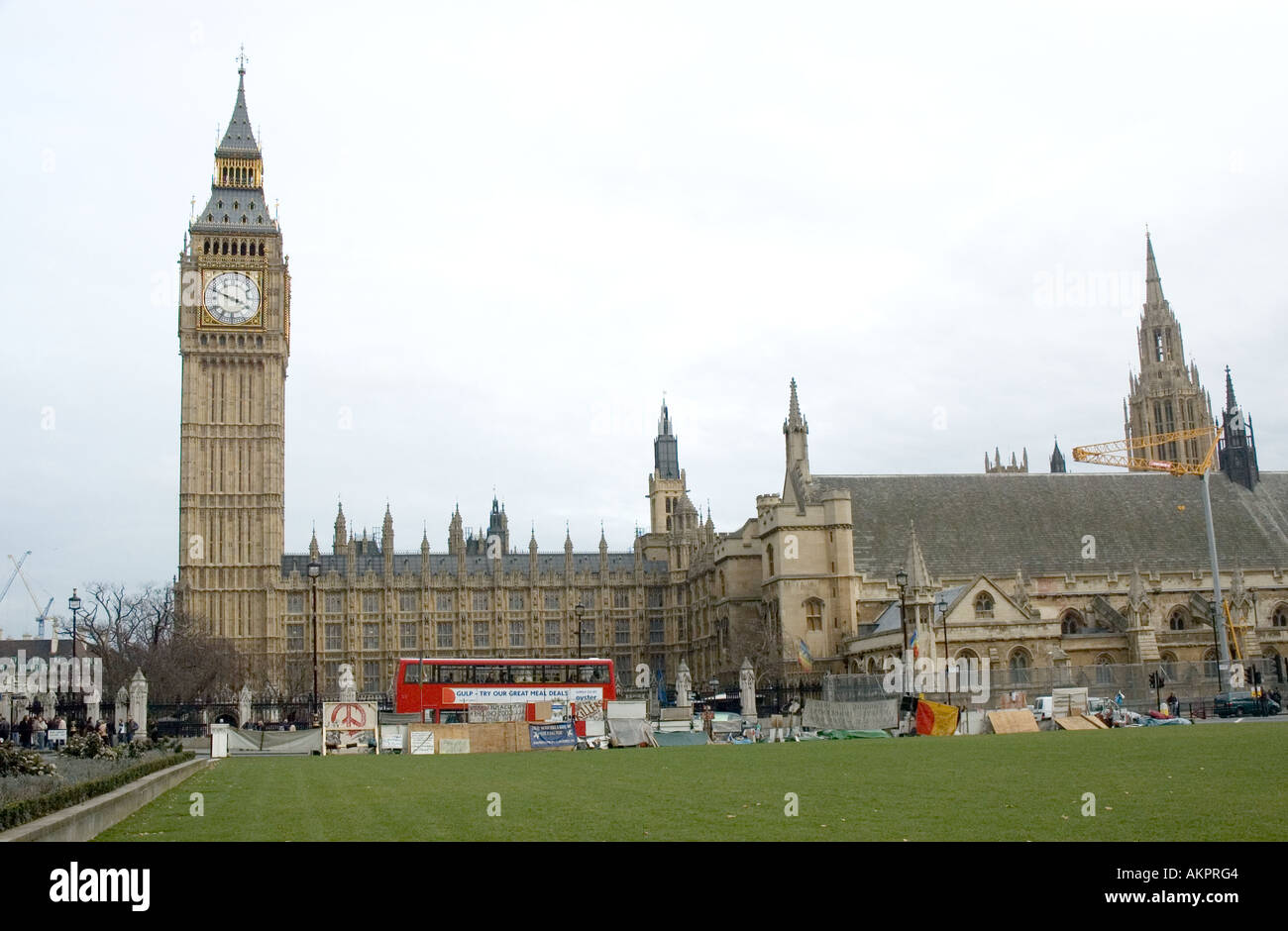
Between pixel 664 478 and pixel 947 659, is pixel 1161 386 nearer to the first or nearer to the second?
pixel 664 478

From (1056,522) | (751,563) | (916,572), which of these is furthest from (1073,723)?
(751,563)

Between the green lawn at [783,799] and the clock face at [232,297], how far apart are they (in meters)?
67.9

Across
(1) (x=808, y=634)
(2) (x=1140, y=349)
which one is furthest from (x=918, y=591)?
(2) (x=1140, y=349)

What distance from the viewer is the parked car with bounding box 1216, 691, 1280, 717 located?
41438 millimetres

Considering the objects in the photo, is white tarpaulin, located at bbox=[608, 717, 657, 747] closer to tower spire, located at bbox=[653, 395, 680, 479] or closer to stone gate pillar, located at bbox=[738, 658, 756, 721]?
stone gate pillar, located at bbox=[738, 658, 756, 721]

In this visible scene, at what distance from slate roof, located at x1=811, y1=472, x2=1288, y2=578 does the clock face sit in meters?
42.0

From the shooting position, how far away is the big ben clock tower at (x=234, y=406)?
8369 cm

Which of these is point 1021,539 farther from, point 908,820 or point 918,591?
point 908,820

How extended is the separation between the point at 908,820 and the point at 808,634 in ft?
177

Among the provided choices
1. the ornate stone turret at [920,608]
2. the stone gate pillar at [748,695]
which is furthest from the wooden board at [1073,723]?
the ornate stone turret at [920,608]

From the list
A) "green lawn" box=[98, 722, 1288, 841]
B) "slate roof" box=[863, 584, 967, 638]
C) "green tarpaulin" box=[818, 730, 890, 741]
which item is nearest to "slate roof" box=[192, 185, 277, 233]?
"slate roof" box=[863, 584, 967, 638]

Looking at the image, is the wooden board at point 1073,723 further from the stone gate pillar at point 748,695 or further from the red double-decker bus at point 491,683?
the red double-decker bus at point 491,683

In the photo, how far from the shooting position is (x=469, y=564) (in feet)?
292

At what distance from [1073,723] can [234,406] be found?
6550cm
